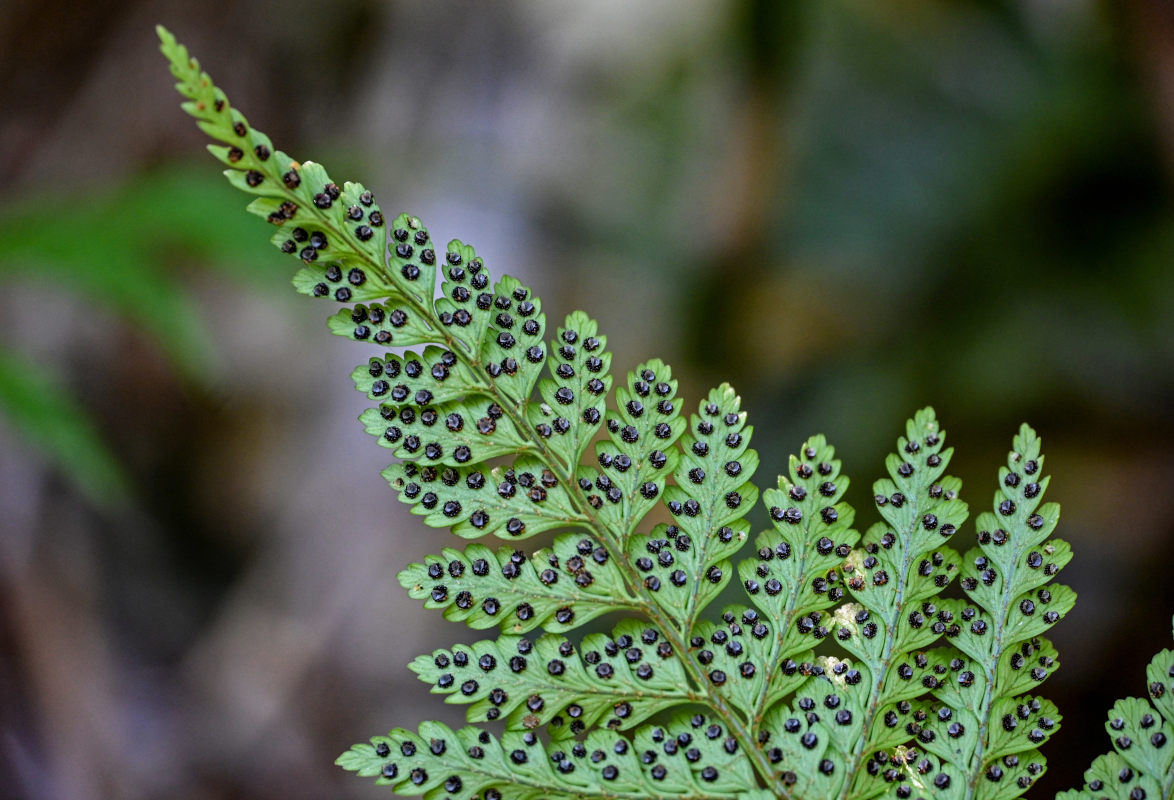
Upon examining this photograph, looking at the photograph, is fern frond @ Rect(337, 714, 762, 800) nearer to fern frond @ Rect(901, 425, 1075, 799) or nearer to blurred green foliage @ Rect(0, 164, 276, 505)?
fern frond @ Rect(901, 425, 1075, 799)

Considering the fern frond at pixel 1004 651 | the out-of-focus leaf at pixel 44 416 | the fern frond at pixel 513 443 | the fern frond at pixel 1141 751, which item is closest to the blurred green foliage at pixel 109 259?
the out-of-focus leaf at pixel 44 416

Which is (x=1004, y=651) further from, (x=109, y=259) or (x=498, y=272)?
(x=498, y=272)

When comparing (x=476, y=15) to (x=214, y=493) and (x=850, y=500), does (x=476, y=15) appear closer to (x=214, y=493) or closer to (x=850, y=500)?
(x=214, y=493)

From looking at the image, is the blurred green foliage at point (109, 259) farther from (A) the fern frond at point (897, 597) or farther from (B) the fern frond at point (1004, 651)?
(B) the fern frond at point (1004, 651)

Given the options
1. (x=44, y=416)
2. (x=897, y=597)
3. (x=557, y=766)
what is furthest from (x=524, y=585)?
(x=44, y=416)

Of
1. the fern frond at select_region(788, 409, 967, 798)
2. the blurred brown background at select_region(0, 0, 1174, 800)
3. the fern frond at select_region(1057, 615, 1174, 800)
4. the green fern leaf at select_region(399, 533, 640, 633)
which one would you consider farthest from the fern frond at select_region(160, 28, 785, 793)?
the blurred brown background at select_region(0, 0, 1174, 800)

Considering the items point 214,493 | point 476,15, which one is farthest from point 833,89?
point 214,493
